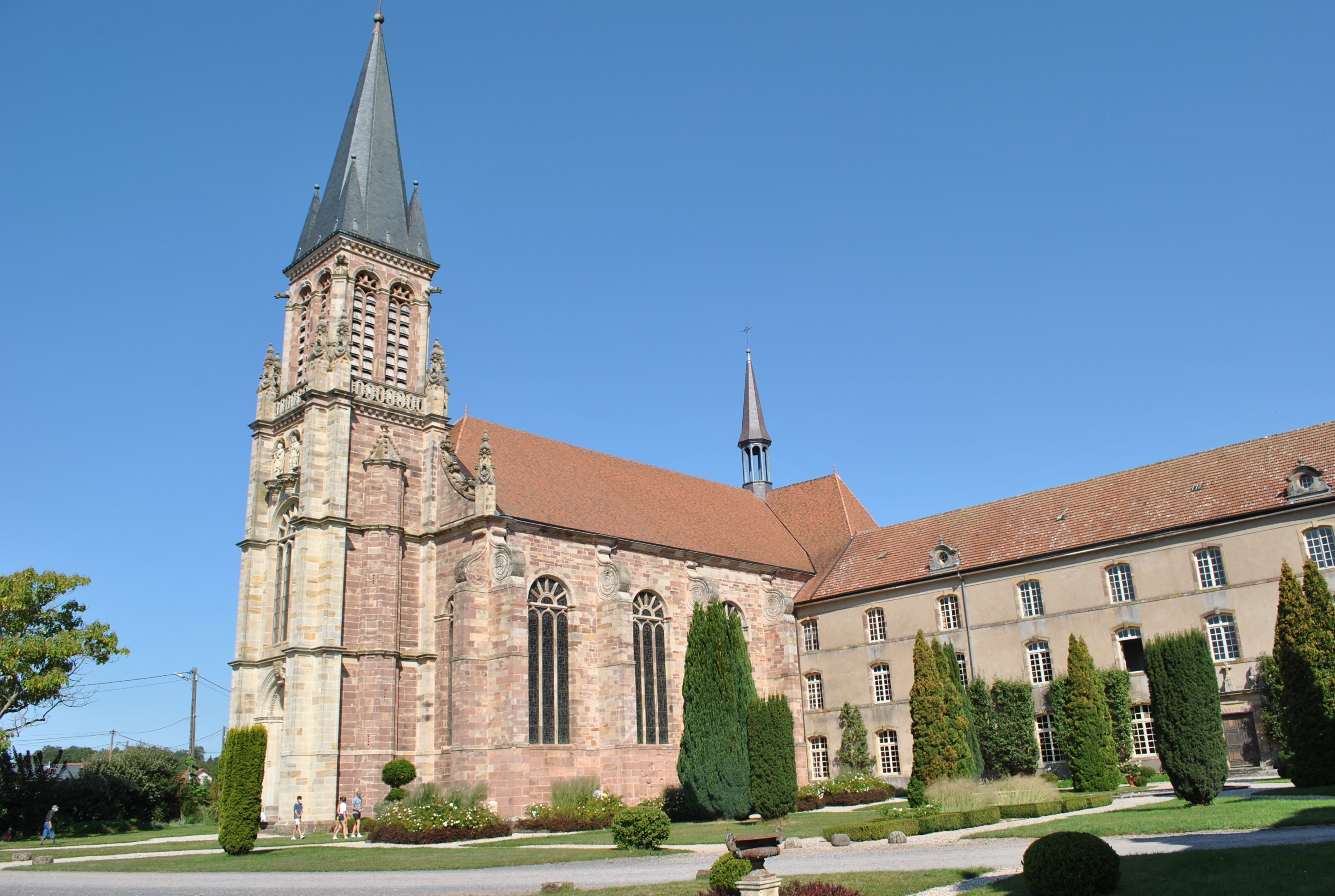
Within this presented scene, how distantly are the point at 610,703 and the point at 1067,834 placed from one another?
22.3 metres

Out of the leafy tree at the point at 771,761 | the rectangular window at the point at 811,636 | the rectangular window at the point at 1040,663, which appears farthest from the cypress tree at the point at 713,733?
the rectangular window at the point at 811,636

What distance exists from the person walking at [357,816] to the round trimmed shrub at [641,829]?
1007 cm

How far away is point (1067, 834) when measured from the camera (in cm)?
1125

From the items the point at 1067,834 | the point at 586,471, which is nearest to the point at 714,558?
the point at 586,471

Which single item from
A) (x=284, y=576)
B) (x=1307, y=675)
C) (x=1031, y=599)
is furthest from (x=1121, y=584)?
(x=284, y=576)

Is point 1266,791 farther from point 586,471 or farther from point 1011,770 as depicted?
point 586,471

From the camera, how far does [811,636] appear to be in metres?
41.3

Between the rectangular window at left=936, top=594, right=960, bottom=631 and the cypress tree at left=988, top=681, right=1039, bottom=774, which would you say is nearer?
the cypress tree at left=988, top=681, right=1039, bottom=774

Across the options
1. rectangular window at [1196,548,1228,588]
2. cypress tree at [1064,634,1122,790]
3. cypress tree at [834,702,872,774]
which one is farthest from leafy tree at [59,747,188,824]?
rectangular window at [1196,548,1228,588]

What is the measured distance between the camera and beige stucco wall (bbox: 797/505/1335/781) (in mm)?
29812

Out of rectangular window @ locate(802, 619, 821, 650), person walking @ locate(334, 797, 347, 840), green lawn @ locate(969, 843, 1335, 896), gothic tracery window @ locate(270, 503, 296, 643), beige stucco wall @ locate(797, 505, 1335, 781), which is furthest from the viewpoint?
rectangular window @ locate(802, 619, 821, 650)

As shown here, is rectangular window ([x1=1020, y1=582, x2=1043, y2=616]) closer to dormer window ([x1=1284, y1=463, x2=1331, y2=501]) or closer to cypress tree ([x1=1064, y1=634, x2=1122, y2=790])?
cypress tree ([x1=1064, y1=634, x2=1122, y2=790])

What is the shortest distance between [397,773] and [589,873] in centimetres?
1465

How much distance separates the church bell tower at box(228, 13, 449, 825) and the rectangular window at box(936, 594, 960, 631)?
18.8 m
